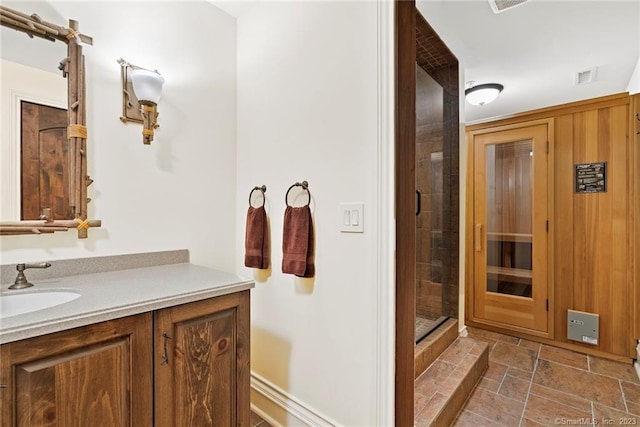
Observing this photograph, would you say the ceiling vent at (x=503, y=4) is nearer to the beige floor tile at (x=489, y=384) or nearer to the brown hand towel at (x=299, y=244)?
the brown hand towel at (x=299, y=244)

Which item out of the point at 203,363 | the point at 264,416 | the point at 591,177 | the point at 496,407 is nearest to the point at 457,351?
the point at 496,407

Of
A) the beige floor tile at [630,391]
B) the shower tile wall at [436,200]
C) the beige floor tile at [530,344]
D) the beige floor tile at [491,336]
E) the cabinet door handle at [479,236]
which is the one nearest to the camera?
the beige floor tile at [630,391]

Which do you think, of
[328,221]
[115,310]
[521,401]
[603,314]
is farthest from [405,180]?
[603,314]

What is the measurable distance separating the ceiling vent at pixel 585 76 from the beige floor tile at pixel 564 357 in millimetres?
2302

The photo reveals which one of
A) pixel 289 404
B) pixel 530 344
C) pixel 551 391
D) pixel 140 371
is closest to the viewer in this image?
pixel 140 371

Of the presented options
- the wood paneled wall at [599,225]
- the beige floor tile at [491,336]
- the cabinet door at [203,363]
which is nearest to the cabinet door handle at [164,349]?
the cabinet door at [203,363]

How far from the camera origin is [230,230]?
1982mm

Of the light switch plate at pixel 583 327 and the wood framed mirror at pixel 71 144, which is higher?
the wood framed mirror at pixel 71 144

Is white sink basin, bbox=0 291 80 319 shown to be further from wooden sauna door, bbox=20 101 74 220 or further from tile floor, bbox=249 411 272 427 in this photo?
tile floor, bbox=249 411 272 427

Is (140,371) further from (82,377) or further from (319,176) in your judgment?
(319,176)

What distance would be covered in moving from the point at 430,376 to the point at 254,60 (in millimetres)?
2255

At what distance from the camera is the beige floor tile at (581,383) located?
202 cm

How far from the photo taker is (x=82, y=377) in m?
0.89

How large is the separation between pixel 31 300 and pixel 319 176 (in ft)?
4.09
